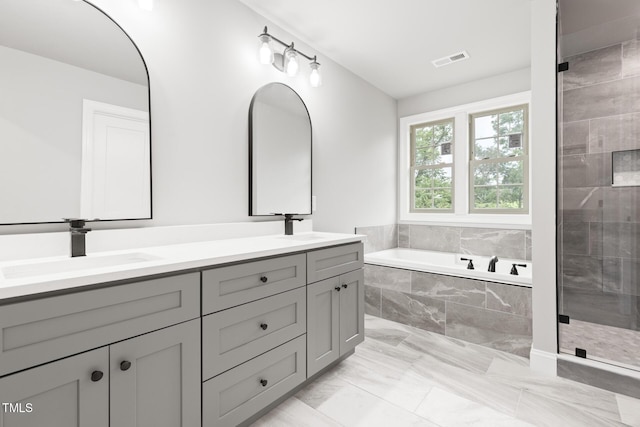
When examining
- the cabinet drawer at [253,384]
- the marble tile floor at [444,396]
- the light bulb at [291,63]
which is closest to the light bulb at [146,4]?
the light bulb at [291,63]

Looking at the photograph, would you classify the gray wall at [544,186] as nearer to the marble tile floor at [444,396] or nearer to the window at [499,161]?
the marble tile floor at [444,396]

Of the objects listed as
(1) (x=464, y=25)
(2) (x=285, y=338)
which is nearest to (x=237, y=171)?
(2) (x=285, y=338)

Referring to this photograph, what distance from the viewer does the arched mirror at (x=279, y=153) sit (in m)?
2.17

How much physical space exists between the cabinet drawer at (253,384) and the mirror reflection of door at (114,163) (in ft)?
3.06

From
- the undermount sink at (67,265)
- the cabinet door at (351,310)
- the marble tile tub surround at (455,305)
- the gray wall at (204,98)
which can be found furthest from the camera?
the marble tile tub surround at (455,305)

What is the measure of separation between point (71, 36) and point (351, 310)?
2.08 metres

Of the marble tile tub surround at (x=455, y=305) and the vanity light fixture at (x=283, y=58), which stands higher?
the vanity light fixture at (x=283, y=58)

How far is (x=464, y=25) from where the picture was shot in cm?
239

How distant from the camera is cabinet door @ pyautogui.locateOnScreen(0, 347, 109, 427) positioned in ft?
2.71

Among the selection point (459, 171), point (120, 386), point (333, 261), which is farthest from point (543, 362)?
point (120, 386)

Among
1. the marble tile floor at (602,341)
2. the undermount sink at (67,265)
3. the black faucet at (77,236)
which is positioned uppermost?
the black faucet at (77,236)

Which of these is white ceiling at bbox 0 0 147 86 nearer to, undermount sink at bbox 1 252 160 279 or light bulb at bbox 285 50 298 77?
undermount sink at bbox 1 252 160 279

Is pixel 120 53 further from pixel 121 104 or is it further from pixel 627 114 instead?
pixel 627 114

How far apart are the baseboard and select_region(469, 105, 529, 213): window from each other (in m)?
1.61
